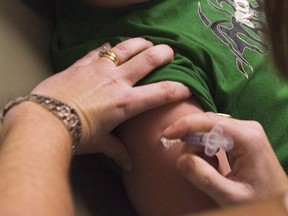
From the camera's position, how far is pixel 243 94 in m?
0.87

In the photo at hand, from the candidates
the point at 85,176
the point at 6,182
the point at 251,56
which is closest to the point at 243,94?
the point at 251,56

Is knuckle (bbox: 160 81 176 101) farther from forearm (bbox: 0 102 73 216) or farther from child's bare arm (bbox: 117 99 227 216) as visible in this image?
forearm (bbox: 0 102 73 216)

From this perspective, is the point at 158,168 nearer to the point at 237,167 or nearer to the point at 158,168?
the point at 158,168

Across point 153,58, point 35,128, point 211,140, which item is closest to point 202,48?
point 153,58

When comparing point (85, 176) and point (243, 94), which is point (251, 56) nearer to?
point (243, 94)

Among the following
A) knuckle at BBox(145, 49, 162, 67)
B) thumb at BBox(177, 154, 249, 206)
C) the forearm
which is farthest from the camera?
knuckle at BBox(145, 49, 162, 67)

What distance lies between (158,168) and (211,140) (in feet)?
0.34

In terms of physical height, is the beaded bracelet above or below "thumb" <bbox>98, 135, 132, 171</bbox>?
above

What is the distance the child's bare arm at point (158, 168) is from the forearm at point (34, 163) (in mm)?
132

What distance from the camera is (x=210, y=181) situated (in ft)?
2.20

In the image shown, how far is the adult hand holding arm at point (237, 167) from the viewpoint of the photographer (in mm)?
674

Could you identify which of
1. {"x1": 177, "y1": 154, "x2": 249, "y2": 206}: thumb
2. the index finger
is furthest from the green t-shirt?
{"x1": 177, "y1": 154, "x2": 249, "y2": 206}: thumb

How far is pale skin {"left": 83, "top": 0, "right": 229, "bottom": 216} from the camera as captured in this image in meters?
0.74

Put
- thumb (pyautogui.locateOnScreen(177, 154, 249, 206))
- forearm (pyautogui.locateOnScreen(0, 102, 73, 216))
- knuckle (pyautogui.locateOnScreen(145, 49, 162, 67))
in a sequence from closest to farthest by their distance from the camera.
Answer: forearm (pyautogui.locateOnScreen(0, 102, 73, 216))
thumb (pyautogui.locateOnScreen(177, 154, 249, 206))
knuckle (pyautogui.locateOnScreen(145, 49, 162, 67))
